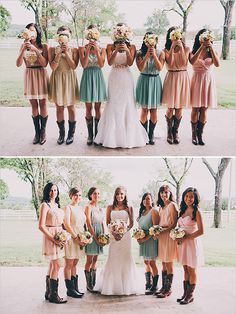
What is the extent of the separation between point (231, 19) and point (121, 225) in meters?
1.44

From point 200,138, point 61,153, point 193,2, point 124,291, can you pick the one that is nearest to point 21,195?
point 61,153

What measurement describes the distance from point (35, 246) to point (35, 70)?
1.33 meters

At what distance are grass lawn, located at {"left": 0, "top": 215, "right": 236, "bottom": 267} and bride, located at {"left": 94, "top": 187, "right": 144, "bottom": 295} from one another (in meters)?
0.72

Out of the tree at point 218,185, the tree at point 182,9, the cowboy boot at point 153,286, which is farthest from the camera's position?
the tree at point 218,185

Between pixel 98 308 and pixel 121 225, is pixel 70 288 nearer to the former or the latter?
pixel 98 308

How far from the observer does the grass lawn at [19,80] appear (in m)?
3.31

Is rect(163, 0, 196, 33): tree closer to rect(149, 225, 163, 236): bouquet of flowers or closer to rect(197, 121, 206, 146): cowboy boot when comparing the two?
rect(197, 121, 206, 146): cowboy boot

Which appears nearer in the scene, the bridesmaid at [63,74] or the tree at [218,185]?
the bridesmaid at [63,74]

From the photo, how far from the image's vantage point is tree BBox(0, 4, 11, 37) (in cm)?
319

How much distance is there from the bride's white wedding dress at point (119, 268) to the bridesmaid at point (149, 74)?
0.54 m

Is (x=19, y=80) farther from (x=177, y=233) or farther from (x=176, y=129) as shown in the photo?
(x=177, y=233)

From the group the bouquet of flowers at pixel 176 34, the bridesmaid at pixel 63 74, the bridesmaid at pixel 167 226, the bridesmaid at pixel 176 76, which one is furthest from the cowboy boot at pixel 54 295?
the bouquet of flowers at pixel 176 34

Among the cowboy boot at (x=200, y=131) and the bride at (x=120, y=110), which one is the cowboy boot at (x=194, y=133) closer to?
the cowboy boot at (x=200, y=131)

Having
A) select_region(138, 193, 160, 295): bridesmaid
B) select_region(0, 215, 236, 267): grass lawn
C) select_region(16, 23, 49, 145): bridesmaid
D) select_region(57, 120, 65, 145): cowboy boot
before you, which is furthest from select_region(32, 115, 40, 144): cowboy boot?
select_region(0, 215, 236, 267): grass lawn
